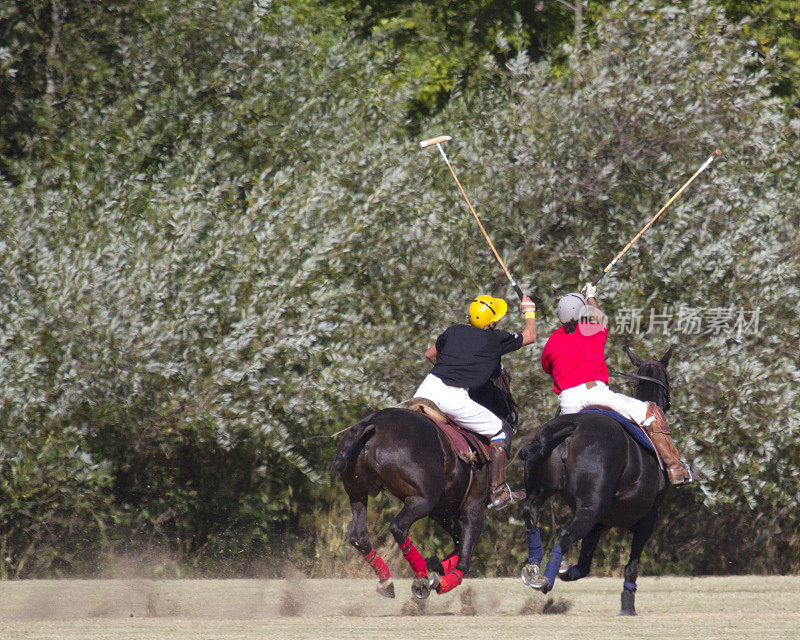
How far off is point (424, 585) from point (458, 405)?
64.4 inches

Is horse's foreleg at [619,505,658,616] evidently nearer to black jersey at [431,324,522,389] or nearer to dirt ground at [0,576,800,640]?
dirt ground at [0,576,800,640]

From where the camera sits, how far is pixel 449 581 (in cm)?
995

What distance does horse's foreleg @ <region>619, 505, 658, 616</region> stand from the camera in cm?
1047

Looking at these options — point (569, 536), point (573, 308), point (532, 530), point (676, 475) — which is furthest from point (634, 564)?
point (573, 308)

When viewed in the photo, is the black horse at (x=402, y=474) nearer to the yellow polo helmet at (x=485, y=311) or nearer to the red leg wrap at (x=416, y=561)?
the red leg wrap at (x=416, y=561)

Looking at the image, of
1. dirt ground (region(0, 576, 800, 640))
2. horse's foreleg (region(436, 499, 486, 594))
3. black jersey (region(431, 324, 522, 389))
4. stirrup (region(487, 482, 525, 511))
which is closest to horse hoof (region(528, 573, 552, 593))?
dirt ground (region(0, 576, 800, 640))

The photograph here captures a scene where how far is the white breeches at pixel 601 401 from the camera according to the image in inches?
416

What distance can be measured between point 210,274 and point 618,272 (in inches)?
200

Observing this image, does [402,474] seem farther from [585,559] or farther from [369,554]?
[585,559]

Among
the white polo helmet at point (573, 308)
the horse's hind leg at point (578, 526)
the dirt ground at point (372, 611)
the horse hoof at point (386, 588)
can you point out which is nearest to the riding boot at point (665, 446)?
the horse's hind leg at point (578, 526)

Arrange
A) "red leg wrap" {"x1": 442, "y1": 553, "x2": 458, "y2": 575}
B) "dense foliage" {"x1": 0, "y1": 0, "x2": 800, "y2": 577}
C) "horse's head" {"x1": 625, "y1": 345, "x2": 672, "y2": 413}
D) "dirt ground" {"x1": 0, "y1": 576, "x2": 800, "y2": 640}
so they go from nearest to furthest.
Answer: "dirt ground" {"x1": 0, "y1": 576, "x2": 800, "y2": 640}
"red leg wrap" {"x1": 442, "y1": 553, "x2": 458, "y2": 575}
"horse's head" {"x1": 625, "y1": 345, "x2": 672, "y2": 413}
"dense foliage" {"x1": 0, "y1": 0, "x2": 800, "y2": 577}

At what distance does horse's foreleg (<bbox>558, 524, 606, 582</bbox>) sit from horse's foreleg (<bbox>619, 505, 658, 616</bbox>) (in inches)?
12.6

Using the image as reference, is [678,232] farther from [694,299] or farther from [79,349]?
[79,349]

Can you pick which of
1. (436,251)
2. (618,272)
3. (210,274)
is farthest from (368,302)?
(618,272)
